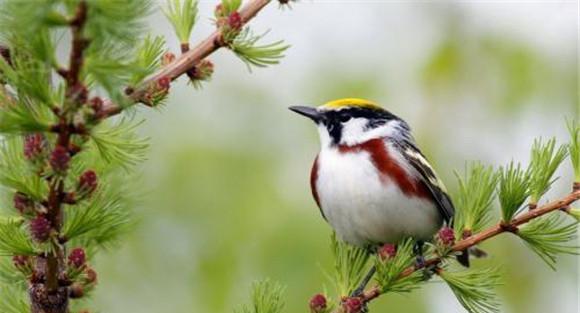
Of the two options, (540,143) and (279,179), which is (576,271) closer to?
(279,179)

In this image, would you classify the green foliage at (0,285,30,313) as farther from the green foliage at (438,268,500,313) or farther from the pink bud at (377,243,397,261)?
the green foliage at (438,268,500,313)

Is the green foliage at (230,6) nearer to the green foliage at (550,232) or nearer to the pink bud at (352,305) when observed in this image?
the pink bud at (352,305)

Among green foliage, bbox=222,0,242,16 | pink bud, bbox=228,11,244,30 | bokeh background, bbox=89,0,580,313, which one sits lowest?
bokeh background, bbox=89,0,580,313

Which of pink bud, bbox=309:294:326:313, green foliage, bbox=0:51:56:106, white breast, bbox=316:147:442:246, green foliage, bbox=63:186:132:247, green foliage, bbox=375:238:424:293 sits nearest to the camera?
green foliage, bbox=0:51:56:106

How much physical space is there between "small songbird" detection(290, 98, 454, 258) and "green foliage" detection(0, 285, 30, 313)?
1.51 metres

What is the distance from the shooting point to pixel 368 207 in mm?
3328

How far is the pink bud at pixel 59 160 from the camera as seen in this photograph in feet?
5.47

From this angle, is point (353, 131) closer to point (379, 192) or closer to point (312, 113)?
point (312, 113)

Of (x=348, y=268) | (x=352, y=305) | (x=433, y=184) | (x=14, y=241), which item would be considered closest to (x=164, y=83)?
(x=14, y=241)

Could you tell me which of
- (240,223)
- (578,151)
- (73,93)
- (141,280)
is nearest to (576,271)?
(240,223)

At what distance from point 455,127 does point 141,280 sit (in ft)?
6.55

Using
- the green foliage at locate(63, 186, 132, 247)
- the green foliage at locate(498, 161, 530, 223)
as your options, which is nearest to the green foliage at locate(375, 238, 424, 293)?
the green foliage at locate(498, 161, 530, 223)

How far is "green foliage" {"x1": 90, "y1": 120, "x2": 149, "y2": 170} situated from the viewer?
72.4 inches

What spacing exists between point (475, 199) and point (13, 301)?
115 cm
